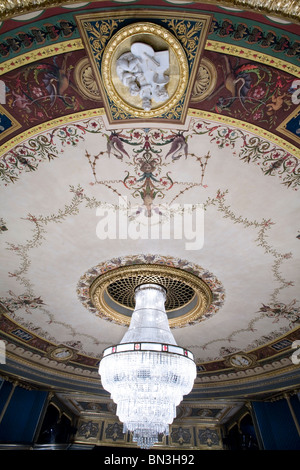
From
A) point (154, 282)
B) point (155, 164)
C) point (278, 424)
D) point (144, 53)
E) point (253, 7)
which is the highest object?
point (154, 282)

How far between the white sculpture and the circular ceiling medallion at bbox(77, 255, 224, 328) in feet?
9.31

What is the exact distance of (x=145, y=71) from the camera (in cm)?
239

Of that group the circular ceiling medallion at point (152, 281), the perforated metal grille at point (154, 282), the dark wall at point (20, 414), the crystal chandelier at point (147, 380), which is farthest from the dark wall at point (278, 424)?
the dark wall at point (20, 414)

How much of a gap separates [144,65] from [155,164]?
116 cm

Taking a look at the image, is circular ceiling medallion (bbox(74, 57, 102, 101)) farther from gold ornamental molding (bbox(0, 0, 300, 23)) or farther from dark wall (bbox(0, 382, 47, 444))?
dark wall (bbox(0, 382, 47, 444))

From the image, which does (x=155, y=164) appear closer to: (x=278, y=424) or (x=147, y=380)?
(x=147, y=380)

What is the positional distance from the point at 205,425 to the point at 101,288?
373 inches

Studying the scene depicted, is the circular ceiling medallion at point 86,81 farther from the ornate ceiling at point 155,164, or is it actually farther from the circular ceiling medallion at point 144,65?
the circular ceiling medallion at point 144,65

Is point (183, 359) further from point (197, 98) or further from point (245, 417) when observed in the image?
point (245, 417)

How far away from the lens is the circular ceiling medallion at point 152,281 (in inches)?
198

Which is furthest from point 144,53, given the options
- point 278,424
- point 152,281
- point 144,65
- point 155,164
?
point 278,424

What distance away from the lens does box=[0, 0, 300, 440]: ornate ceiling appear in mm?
2234

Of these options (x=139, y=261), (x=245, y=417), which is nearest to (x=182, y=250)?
(x=139, y=261)

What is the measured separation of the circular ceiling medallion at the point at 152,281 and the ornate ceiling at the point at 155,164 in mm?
38
